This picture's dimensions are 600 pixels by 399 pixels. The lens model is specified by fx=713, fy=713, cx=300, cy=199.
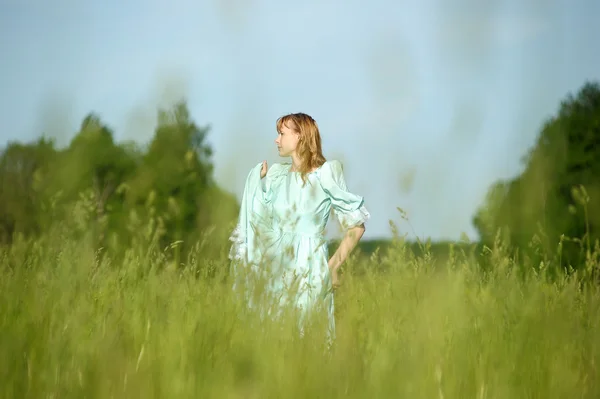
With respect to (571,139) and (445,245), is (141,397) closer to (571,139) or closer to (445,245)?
(445,245)

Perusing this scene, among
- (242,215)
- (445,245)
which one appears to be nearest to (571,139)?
(242,215)

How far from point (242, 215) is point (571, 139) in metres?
14.2

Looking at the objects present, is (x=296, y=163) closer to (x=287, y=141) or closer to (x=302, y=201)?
(x=287, y=141)

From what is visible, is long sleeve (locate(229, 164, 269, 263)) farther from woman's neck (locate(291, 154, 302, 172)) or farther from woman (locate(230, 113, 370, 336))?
woman's neck (locate(291, 154, 302, 172))

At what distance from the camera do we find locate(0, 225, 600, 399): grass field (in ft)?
6.48

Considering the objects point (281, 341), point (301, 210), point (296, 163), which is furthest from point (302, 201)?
point (281, 341)

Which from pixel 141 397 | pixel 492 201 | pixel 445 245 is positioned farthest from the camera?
pixel 445 245

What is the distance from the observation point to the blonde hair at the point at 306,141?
13.6ft

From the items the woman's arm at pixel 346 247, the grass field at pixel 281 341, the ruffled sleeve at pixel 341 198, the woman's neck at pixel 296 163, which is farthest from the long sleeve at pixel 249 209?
the grass field at pixel 281 341

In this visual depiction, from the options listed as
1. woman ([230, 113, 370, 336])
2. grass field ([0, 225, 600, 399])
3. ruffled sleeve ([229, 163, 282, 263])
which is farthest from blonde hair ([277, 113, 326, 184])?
grass field ([0, 225, 600, 399])

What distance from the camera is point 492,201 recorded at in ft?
8.23

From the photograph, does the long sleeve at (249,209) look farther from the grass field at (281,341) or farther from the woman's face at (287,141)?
the grass field at (281,341)

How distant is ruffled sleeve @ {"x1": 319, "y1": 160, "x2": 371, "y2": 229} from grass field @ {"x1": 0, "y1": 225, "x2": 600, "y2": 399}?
1.02 meters

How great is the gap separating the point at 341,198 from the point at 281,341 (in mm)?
1763
